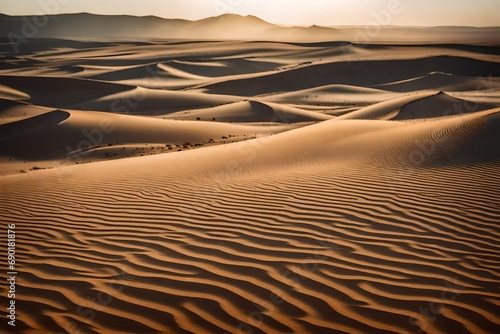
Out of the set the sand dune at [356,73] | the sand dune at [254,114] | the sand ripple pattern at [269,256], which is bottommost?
the sand ripple pattern at [269,256]

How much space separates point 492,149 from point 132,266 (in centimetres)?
709

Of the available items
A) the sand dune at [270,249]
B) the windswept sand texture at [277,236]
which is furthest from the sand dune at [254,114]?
the sand dune at [270,249]

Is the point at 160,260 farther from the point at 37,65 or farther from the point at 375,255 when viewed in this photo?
the point at 37,65

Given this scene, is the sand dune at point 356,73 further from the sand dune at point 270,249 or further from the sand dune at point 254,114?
the sand dune at point 270,249

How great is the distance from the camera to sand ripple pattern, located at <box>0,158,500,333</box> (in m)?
4.14

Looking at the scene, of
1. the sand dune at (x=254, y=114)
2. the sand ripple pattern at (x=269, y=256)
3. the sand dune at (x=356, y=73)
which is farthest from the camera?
the sand dune at (x=356, y=73)

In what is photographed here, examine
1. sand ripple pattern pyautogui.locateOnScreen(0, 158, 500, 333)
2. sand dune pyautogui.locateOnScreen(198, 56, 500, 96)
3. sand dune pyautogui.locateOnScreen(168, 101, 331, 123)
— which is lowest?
sand ripple pattern pyautogui.locateOnScreen(0, 158, 500, 333)

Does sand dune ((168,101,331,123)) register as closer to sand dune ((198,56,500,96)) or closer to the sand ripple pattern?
sand dune ((198,56,500,96))

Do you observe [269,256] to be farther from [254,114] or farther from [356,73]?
[356,73]

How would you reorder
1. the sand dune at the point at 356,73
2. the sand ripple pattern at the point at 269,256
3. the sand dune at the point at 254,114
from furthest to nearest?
1. the sand dune at the point at 356,73
2. the sand dune at the point at 254,114
3. the sand ripple pattern at the point at 269,256

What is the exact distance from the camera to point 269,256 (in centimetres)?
520

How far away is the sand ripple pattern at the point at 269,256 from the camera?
414cm

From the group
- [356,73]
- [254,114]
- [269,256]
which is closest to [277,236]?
[269,256]

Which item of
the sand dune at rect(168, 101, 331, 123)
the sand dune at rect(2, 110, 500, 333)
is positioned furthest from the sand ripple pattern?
the sand dune at rect(168, 101, 331, 123)
